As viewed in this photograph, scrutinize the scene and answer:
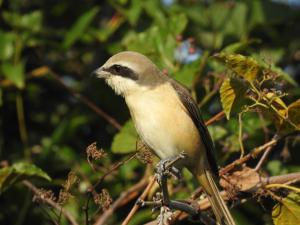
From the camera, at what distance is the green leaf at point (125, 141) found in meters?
4.59

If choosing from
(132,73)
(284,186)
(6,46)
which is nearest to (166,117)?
(132,73)

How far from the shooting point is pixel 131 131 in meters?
4.69

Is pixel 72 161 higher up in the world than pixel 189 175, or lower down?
higher up

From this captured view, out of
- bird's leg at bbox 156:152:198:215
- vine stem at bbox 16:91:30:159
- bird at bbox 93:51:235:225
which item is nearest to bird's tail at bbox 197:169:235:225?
bird at bbox 93:51:235:225

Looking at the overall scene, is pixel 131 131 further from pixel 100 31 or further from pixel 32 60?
pixel 32 60

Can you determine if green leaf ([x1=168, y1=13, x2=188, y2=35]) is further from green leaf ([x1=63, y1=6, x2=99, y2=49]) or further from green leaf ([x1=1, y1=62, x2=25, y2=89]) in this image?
green leaf ([x1=1, y1=62, x2=25, y2=89])

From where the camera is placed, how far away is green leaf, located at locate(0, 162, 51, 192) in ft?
13.4

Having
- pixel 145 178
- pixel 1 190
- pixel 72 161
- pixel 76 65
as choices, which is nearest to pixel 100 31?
pixel 76 65

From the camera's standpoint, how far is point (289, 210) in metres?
3.66

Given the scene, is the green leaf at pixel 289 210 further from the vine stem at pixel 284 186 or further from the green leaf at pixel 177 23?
the green leaf at pixel 177 23

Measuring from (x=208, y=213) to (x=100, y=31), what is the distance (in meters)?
2.27

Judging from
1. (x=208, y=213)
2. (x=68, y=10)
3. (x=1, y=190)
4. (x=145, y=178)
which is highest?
(x=68, y=10)

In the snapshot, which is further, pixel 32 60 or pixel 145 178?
pixel 32 60

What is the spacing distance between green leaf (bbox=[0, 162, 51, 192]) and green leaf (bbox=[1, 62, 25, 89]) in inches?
47.0
